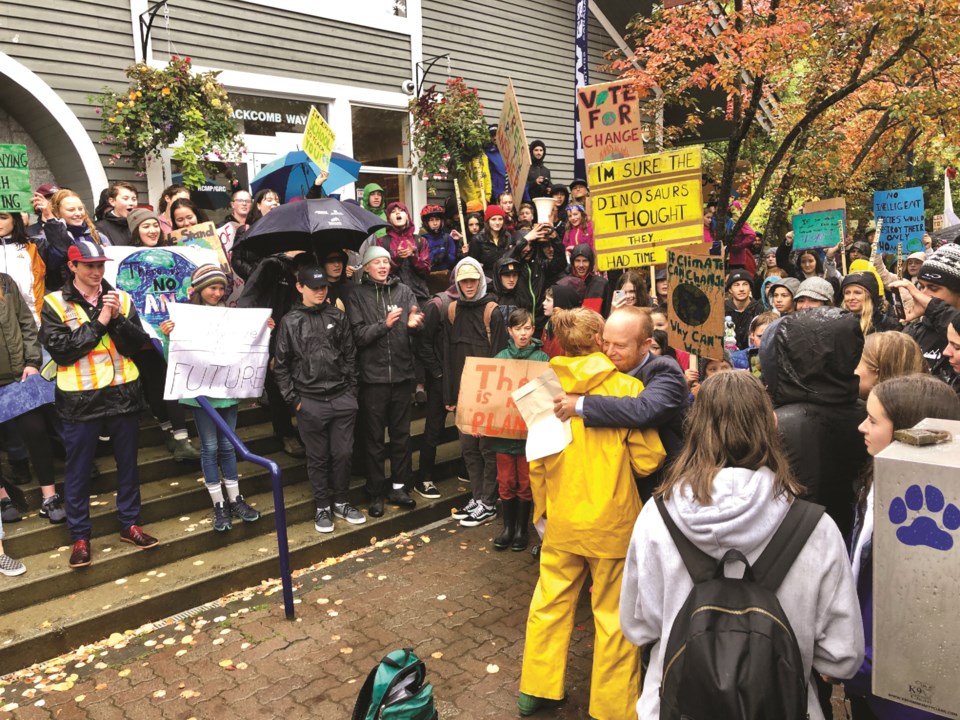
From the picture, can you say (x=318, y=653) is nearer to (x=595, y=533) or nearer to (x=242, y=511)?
(x=242, y=511)

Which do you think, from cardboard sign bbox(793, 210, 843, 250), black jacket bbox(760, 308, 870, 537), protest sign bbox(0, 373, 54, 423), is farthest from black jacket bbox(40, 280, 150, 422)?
cardboard sign bbox(793, 210, 843, 250)

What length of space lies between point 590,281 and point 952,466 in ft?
19.6

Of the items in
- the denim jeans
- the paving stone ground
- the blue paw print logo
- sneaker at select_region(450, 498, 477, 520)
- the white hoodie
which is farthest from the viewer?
sneaker at select_region(450, 498, 477, 520)

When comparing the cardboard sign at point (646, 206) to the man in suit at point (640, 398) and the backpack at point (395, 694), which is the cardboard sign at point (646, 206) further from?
the backpack at point (395, 694)

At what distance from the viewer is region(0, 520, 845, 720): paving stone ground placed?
13.2 feet

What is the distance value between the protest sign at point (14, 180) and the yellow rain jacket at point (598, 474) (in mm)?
4634

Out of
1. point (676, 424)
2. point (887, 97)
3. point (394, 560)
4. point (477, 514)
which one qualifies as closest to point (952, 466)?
point (676, 424)

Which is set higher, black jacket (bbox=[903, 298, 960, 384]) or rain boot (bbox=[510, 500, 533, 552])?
black jacket (bbox=[903, 298, 960, 384])

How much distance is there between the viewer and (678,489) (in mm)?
2406

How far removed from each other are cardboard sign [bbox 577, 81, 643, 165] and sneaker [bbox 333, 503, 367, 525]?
13.0 feet

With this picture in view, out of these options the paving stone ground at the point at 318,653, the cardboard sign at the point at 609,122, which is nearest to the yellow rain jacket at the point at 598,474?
the paving stone ground at the point at 318,653

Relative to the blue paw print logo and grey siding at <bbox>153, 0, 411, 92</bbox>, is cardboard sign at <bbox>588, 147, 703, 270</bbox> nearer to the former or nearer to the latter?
the blue paw print logo

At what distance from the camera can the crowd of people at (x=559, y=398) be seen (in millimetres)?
2406

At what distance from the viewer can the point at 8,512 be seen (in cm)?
541
